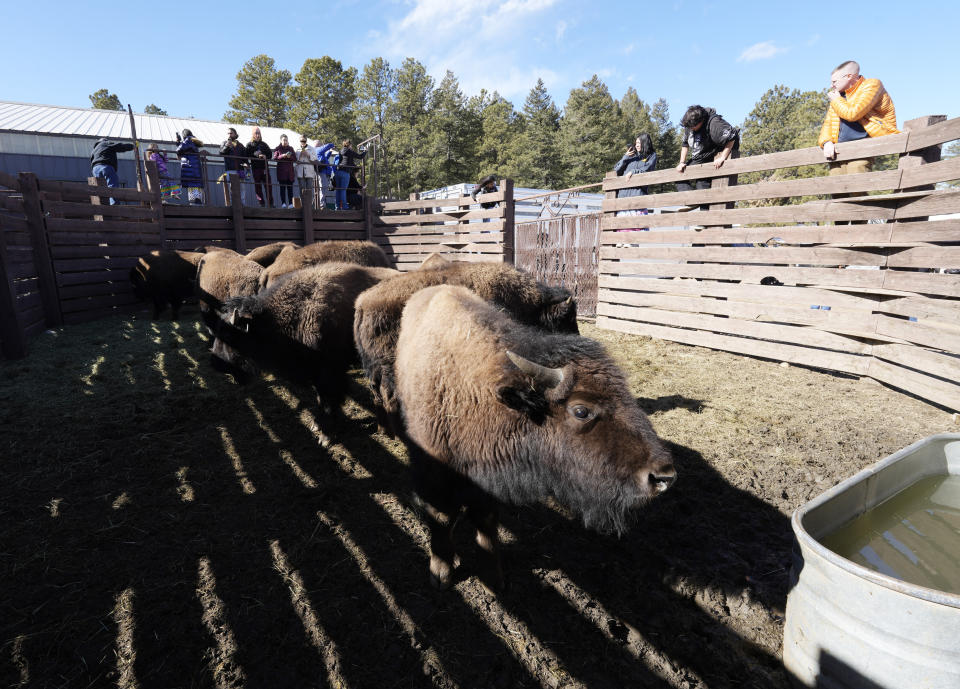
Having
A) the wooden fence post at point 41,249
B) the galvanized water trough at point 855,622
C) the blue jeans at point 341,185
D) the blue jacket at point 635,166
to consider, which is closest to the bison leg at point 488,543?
the galvanized water trough at point 855,622

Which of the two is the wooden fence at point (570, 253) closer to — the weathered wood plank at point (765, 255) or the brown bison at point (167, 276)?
the weathered wood plank at point (765, 255)

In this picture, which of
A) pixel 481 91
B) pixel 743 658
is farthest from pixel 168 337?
pixel 481 91

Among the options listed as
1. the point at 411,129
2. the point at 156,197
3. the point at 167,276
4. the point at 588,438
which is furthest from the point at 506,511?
the point at 411,129

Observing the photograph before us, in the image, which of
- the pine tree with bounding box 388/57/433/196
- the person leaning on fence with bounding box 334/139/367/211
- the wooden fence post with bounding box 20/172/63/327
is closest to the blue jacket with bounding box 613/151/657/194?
the person leaning on fence with bounding box 334/139/367/211

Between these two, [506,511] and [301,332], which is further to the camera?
[301,332]

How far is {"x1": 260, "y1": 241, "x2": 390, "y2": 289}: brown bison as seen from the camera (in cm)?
682

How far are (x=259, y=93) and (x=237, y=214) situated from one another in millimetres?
47897

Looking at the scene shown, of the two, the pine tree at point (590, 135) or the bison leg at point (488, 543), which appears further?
A: the pine tree at point (590, 135)

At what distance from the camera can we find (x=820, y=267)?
19.5ft

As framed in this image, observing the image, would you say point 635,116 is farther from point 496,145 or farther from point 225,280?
point 225,280

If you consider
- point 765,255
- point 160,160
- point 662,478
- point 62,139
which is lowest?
point 662,478

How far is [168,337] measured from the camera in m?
8.28

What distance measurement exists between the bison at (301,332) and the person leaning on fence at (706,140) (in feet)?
20.6

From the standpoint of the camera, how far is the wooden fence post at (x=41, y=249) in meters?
8.13
